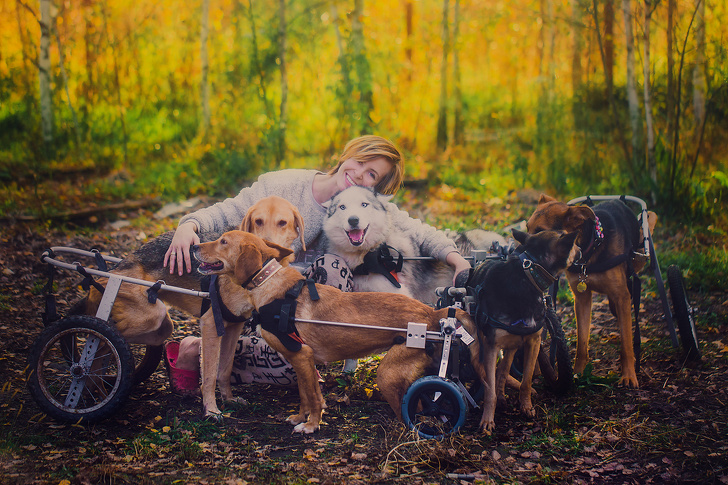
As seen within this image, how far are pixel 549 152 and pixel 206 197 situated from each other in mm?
6433

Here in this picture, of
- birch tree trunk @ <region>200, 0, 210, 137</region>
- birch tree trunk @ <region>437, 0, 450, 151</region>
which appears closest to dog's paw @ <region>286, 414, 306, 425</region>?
birch tree trunk @ <region>200, 0, 210, 137</region>

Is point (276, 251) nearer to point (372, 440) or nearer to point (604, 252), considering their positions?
point (372, 440)

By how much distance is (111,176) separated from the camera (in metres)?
9.16

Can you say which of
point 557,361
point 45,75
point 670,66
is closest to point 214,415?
point 557,361

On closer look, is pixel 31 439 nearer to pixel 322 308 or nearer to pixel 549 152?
pixel 322 308

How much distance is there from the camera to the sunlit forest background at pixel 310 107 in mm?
7242

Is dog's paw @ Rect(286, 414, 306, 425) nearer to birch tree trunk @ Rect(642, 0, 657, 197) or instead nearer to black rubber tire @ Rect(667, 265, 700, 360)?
black rubber tire @ Rect(667, 265, 700, 360)

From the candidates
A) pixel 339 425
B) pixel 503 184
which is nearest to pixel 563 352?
pixel 339 425

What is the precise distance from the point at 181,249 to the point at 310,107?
9.56 m

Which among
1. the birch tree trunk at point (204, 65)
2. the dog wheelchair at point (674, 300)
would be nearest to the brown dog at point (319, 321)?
the dog wheelchair at point (674, 300)

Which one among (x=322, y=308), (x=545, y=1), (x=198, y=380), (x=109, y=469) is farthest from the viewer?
(x=545, y=1)

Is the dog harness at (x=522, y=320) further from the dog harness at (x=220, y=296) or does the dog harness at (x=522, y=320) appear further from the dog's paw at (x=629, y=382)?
the dog harness at (x=220, y=296)

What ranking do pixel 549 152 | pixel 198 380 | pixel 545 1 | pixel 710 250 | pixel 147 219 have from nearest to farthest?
pixel 198 380 → pixel 710 250 → pixel 147 219 → pixel 549 152 → pixel 545 1

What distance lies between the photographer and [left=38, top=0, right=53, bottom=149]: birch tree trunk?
8391mm
